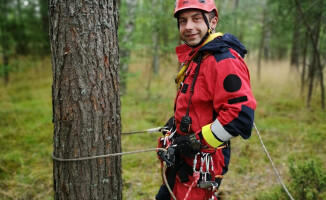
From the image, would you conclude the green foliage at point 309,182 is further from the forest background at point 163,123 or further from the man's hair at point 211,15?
the man's hair at point 211,15

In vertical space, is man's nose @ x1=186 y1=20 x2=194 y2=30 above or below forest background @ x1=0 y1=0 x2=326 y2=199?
above

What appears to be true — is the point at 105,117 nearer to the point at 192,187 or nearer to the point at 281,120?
the point at 192,187

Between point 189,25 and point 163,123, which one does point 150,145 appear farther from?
point 189,25

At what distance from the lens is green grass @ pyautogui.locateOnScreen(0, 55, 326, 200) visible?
394cm

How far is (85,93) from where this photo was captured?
82.5 inches

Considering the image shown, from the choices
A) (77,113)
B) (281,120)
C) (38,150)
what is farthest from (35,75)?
(77,113)

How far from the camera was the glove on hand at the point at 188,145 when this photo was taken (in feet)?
6.57

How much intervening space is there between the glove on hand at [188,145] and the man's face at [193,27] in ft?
2.82

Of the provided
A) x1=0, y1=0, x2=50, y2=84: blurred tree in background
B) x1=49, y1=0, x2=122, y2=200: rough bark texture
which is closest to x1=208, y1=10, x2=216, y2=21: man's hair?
x1=49, y1=0, x2=122, y2=200: rough bark texture

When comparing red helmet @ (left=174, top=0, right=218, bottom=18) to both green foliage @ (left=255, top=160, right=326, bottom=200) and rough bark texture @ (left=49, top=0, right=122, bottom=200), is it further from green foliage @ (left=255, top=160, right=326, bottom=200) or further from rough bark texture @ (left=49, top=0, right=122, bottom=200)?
green foliage @ (left=255, top=160, right=326, bottom=200)

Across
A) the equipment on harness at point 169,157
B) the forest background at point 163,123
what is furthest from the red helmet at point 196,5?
the forest background at point 163,123

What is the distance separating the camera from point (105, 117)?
2219mm

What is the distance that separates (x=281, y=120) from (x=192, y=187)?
595cm

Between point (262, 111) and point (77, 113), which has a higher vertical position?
point (77, 113)
